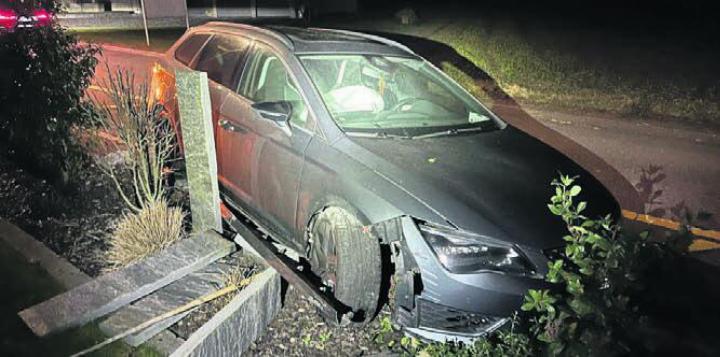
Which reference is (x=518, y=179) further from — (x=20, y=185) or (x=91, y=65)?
(x=20, y=185)

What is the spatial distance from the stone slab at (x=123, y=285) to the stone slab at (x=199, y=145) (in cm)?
23

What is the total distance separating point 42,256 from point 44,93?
4.99 feet

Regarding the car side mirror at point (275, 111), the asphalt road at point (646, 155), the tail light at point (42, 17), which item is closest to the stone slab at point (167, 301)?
the car side mirror at point (275, 111)

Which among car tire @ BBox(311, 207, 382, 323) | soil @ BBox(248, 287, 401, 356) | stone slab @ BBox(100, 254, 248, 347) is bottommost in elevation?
soil @ BBox(248, 287, 401, 356)

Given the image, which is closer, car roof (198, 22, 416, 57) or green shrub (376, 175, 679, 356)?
green shrub (376, 175, 679, 356)

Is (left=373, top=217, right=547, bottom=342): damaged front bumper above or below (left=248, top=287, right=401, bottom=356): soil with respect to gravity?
above

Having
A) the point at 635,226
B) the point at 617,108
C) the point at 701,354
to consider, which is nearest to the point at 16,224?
the point at 701,354

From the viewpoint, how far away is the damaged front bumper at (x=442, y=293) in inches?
A: 99.7

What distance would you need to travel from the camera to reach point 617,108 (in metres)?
9.03

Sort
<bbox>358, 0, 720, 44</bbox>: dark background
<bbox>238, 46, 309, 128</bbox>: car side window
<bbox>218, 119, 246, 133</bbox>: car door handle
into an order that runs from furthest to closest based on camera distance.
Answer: <bbox>358, 0, 720, 44</bbox>: dark background < <bbox>218, 119, 246, 133</bbox>: car door handle < <bbox>238, 46, 309, 128</bbox>: car side window

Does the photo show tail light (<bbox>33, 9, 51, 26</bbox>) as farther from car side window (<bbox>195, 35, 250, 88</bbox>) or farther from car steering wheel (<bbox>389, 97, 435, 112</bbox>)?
car steering wheel (<bbox>389, 97, 435, 112</bbox>)

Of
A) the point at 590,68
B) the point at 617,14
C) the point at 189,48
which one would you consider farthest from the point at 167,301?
the point at 617,14

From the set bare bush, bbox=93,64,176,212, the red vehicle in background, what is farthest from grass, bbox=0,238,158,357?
the red vehicle in background

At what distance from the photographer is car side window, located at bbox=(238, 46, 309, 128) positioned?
3.65 metres
